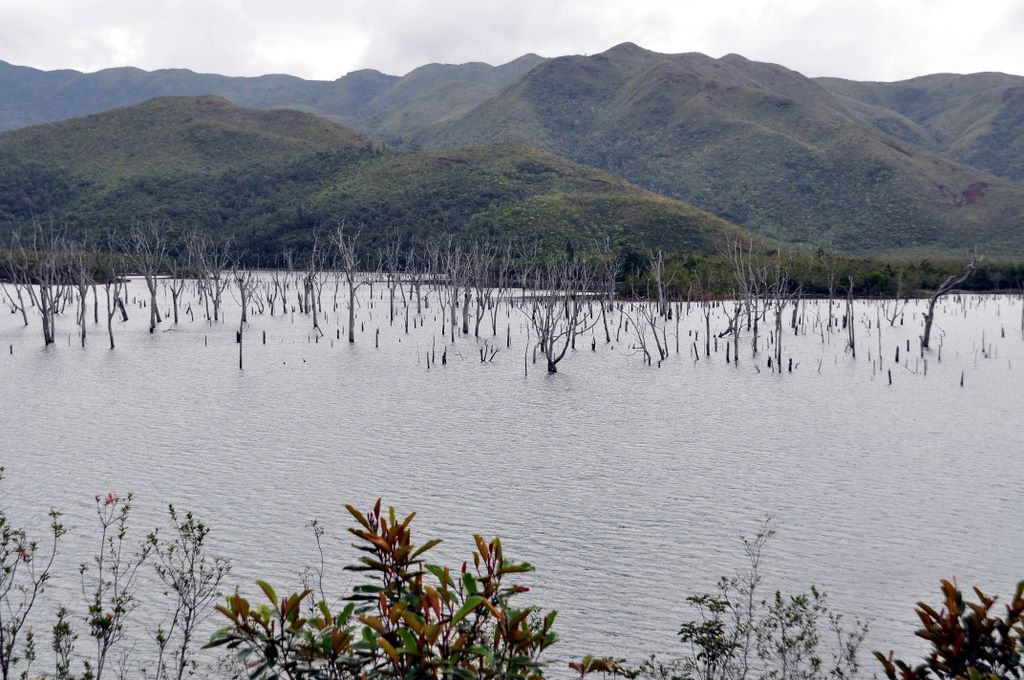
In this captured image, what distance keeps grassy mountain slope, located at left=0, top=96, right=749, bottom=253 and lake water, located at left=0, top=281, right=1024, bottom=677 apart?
170ft

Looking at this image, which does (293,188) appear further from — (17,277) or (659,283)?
(659,283)

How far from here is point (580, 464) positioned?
73.0 ft

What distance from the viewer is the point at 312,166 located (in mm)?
121812

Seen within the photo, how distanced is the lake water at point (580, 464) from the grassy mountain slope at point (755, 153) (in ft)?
250

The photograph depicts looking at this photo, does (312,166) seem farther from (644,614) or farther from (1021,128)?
(1021,128)

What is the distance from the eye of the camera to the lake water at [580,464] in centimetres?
1467

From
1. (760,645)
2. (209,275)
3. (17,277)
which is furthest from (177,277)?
(760,645)

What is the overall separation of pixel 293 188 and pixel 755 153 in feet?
244

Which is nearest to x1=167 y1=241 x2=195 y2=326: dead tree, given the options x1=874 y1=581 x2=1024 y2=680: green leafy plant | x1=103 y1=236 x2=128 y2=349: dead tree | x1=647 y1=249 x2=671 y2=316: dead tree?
x1=103 y1=236 x2=128 y2=349: dead tree

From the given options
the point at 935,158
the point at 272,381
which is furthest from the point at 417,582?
the point at 935,158

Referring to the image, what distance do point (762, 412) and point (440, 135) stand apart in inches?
6562

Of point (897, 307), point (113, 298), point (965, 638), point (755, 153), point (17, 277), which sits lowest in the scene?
point (965, 638)

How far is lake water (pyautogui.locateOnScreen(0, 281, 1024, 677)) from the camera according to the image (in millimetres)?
14672

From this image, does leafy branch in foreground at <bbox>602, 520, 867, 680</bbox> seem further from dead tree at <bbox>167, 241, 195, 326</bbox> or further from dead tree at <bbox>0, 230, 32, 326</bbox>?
dead tree at <bbox>167, 241, 195, 326</bbox>
